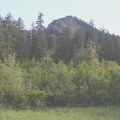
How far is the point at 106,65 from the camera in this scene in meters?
26.9

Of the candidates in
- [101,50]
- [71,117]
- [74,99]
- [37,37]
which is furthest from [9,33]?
[71,117]

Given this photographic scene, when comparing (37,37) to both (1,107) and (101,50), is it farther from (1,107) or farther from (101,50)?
(1,107)

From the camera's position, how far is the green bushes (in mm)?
21641

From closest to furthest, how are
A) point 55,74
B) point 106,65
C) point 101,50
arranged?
point 55,74
point 106,65
point 101,50

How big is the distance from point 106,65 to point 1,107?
1018 centimetres

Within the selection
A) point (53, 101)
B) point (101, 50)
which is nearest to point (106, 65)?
point (53, 101)

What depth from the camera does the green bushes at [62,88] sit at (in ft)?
71.0

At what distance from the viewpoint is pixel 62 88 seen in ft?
75.1

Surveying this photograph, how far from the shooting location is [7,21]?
6506 cm

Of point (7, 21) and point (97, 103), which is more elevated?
point (7, 21)

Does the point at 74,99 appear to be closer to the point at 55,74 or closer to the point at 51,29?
the point at 55,74

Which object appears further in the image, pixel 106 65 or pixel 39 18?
pixel 39 18

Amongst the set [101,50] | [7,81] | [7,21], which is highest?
[7,21]

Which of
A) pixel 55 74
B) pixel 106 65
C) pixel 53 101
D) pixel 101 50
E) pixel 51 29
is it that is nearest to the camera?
pixel 53 101
